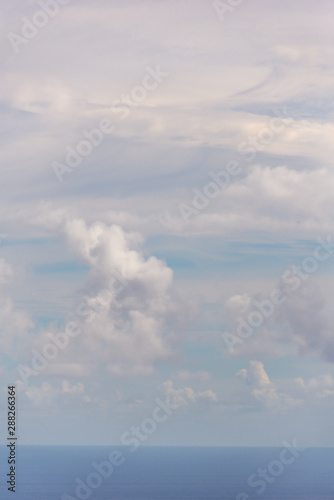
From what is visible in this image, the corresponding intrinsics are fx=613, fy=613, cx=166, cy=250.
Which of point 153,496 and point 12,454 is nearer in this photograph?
point 12,454

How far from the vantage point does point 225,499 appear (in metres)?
197

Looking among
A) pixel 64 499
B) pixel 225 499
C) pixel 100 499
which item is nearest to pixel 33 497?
pixel 64 499

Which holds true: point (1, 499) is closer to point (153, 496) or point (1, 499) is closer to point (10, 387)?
point (153, 496)

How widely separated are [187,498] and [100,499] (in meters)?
28.4

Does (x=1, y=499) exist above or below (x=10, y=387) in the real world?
above

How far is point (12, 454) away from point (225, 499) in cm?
16702

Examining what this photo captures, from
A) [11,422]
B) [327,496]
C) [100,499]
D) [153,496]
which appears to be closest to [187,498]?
[153,496]

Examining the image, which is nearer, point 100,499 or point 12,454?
point 12,454

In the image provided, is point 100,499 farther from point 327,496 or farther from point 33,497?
point 327,496

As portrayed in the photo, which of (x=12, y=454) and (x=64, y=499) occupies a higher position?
(x=64, y=499)

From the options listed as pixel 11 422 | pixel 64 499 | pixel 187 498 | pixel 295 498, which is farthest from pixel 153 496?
pixel 11 422

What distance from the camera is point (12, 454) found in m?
46.5

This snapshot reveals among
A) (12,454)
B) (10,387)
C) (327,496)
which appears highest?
(327,496)

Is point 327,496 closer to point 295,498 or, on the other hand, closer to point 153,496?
point 295,498
